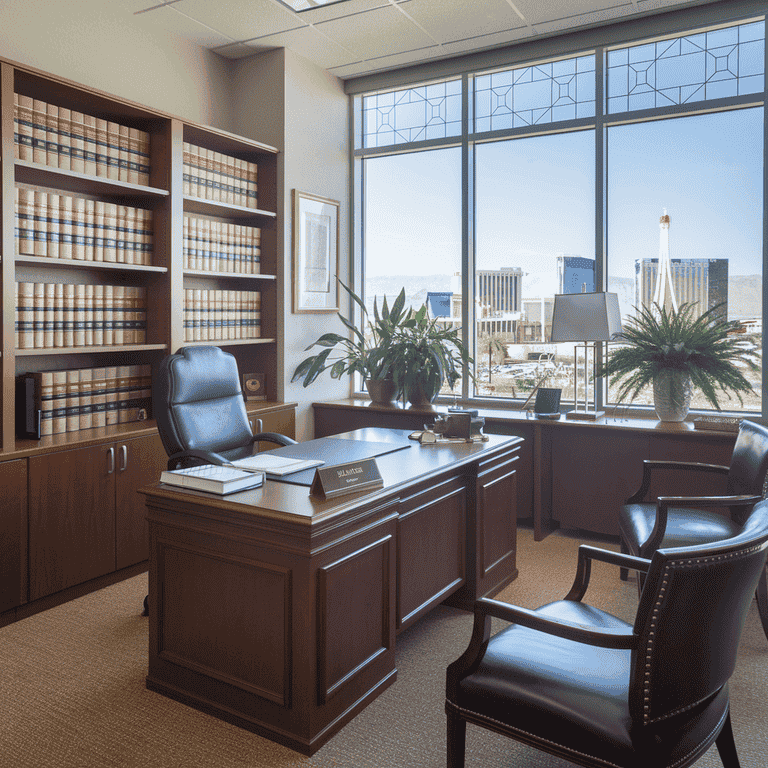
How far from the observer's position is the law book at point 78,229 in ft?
11.8

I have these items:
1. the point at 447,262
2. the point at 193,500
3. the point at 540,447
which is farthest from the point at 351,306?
the point at 193,500

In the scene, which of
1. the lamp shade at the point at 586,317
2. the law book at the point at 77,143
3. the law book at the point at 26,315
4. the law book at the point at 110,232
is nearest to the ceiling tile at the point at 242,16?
the law book at the point at 77,143

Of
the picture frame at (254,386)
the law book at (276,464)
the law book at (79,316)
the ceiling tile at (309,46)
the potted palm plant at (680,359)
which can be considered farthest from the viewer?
the picture frame at (254,386)

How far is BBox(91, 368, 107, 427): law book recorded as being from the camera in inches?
147

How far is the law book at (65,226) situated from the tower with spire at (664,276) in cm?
356

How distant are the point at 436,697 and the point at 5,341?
2.48 metres

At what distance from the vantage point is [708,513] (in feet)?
10.6

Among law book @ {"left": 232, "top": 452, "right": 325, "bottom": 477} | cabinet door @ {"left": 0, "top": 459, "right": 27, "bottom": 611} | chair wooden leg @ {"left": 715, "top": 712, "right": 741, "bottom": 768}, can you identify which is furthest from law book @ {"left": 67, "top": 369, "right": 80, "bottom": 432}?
chair wooden leg @ {"left": 715, "top": 712, "right": 741, "bottom": 768}

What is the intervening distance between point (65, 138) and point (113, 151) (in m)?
0.31

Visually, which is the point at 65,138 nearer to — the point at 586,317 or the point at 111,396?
the point at 111,396

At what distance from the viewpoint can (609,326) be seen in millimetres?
4168

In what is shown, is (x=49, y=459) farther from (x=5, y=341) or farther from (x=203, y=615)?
(x=203, y=615)

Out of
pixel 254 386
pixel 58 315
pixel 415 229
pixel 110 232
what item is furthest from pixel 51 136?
pixel 415 229

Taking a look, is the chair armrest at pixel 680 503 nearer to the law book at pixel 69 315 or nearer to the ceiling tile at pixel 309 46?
the law book at pixel 69 315
